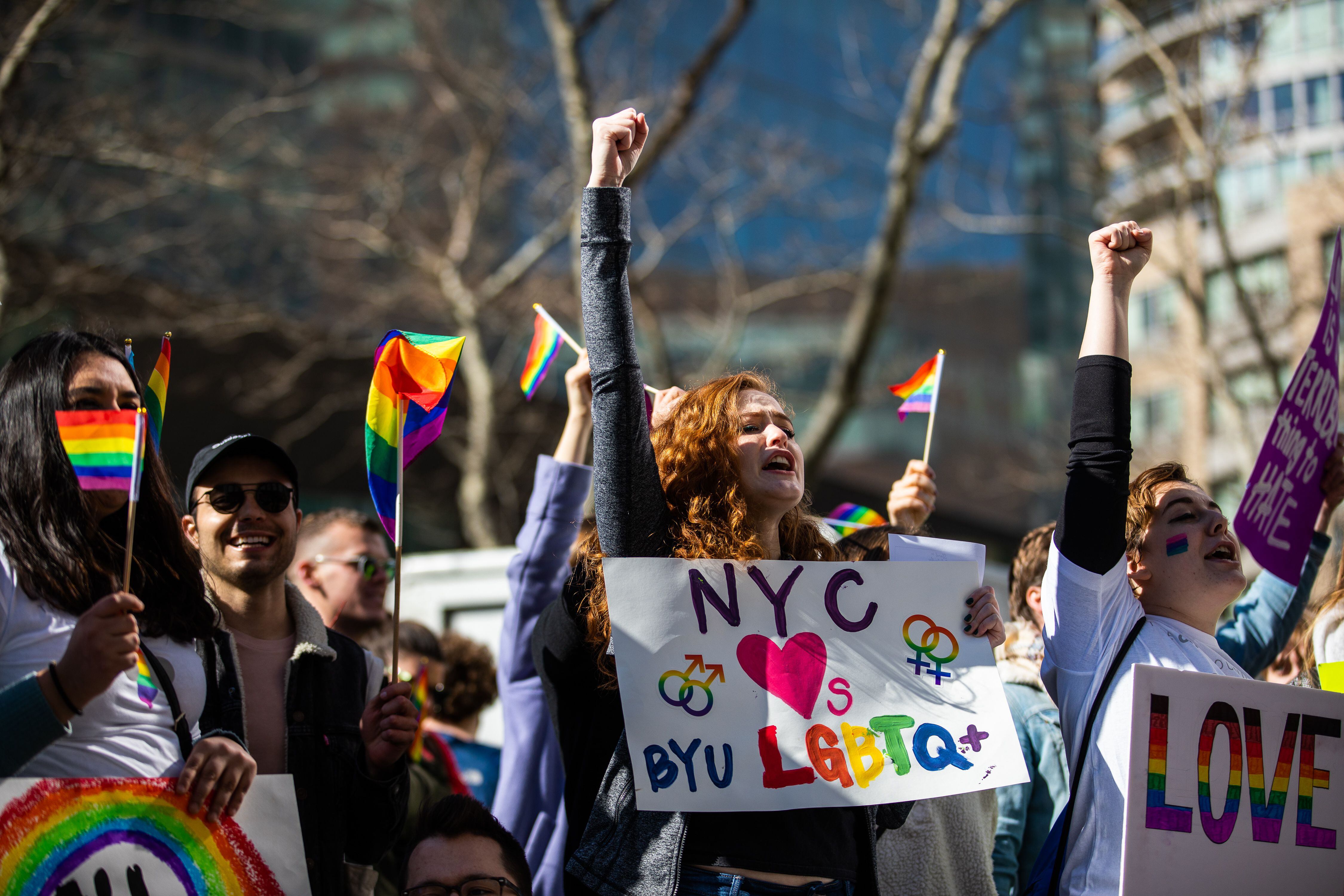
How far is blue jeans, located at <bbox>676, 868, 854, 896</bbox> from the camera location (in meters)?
2.26

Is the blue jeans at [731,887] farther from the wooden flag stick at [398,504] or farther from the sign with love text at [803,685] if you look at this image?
the wooden flag stick at [398,504]

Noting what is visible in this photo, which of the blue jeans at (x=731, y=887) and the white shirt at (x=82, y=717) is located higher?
the white shirt at (x=82, y=717)

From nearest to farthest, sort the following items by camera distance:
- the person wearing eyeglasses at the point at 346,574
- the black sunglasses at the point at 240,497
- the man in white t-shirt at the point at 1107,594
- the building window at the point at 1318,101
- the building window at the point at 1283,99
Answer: the man in white t-shirt at the point at 1107,594
the black sunglasses at the point at 240,497
the person wearing eyeglasses at the point at 346,574
the building window at the point at 1283,99
the building window at the point at 1318,101

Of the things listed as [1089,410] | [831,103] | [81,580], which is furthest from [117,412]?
[831,103]

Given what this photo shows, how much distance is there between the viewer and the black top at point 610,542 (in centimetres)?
238

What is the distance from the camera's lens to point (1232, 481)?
40.3 feet

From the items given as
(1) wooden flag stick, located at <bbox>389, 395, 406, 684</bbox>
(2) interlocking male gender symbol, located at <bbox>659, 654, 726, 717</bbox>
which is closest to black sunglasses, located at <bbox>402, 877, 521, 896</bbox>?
(1) wooden flag stick, located at <bbox>389, 395, 406, 684</bbox>

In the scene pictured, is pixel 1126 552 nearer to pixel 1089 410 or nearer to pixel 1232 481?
pixel 1089 410

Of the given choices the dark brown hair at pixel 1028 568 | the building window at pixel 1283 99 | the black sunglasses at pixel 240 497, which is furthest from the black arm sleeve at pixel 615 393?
the building window at pixel 1283 99

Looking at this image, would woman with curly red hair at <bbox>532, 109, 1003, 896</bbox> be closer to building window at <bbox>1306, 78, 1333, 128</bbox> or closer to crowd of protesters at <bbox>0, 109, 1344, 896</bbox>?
crowd of protesters at <bbox>0, 109, 1344, 896</bbox>

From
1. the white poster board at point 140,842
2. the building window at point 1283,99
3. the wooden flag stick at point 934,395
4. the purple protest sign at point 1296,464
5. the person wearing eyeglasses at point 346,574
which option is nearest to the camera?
the white poster board at point 140,842

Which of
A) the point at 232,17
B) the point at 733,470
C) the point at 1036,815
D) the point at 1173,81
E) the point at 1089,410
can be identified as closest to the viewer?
the point at 1089,410

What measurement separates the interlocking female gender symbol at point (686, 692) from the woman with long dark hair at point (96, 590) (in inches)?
30.1

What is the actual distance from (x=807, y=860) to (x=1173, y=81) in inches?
404
